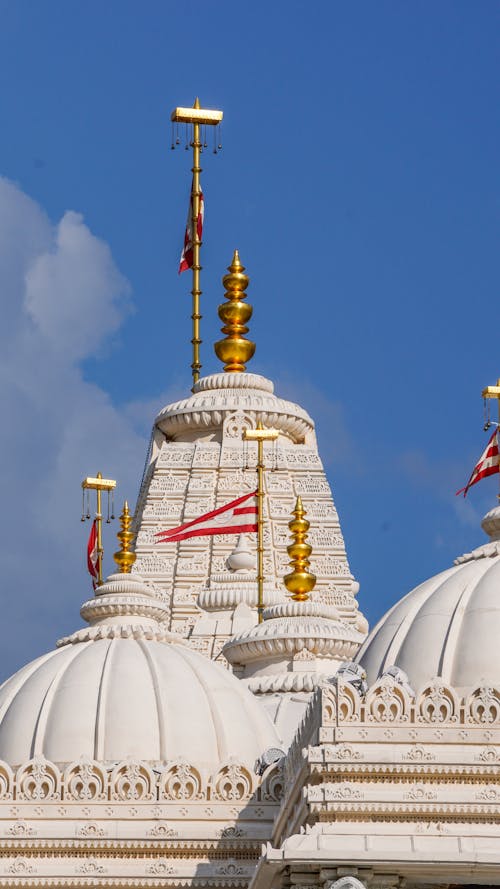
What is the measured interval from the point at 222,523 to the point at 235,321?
445 inches

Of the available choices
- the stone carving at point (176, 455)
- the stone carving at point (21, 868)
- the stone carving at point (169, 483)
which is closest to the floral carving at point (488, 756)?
the stone carving at point (21, 868)

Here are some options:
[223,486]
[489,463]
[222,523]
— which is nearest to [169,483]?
[223,486]

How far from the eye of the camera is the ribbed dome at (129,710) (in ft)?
118

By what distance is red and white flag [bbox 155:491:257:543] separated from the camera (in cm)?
5928

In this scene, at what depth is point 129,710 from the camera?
36156 millimetres

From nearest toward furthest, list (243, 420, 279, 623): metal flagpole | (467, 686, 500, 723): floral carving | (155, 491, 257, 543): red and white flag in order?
(467, 686, 500, 723): floral carving < (243, 420, 279, 623): metal flagpole < (155, 491, 257, 543): red and white flag

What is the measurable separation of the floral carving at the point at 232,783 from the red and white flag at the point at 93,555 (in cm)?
3087

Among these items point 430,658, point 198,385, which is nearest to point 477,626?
point 430,658

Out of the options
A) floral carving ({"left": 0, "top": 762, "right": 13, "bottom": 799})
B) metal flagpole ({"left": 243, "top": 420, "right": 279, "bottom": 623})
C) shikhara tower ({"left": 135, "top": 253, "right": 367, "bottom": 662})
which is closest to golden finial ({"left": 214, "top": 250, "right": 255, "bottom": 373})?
shikhara tower ({"left": 135, "top": 253, "right": 367, "bottom": 662})

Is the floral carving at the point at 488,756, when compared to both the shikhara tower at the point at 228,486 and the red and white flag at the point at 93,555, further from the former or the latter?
the red and white flag at the point at 93,555

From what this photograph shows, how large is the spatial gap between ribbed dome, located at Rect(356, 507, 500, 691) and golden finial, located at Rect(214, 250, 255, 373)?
1474 inches

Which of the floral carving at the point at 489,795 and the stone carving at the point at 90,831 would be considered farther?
the stone carving at the point at 90,831

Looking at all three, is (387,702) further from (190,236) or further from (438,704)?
(190,236)

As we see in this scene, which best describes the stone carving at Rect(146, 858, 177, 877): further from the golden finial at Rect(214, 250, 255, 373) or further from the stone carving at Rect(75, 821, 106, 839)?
the golden finial at Rect(214, 250, 255, 373)
